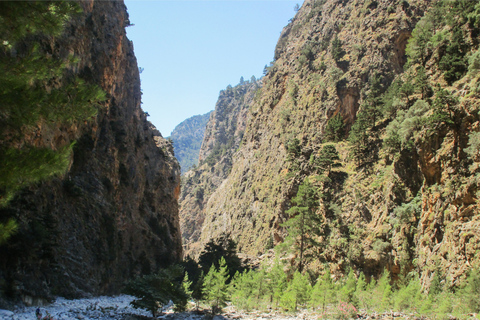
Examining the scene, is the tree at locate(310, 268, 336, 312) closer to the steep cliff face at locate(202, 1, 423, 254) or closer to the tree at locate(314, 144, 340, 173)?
the tree at locate(314, 144, 340, 173)

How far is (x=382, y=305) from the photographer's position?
22.4m

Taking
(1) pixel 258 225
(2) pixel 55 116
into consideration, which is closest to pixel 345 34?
(1) pixel 258 225

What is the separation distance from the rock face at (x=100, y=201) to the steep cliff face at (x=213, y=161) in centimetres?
2966

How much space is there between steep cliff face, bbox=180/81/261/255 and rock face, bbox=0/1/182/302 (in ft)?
97.3

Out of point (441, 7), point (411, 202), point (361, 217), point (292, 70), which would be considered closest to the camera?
point (411, 202)

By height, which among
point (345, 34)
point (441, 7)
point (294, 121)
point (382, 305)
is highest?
point (345, 34)

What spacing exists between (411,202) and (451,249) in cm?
668

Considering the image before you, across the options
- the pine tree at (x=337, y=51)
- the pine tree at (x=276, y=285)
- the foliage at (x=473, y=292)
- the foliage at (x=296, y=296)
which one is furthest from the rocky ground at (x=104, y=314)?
the pine tree at (x=337, y=51)

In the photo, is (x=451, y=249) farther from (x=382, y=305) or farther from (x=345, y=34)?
(x=345, y=34)

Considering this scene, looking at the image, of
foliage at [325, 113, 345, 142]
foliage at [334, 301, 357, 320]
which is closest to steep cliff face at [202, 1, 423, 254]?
foliage at [325, 113, 345, 142]

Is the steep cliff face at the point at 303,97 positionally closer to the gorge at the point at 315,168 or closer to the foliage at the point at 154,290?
the gorge at the point at 315,168

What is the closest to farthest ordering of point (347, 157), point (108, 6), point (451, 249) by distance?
point (451, 249) → point (347, 157) → point (108, 6)

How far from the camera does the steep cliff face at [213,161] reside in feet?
357

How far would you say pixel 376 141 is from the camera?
1564 inches
